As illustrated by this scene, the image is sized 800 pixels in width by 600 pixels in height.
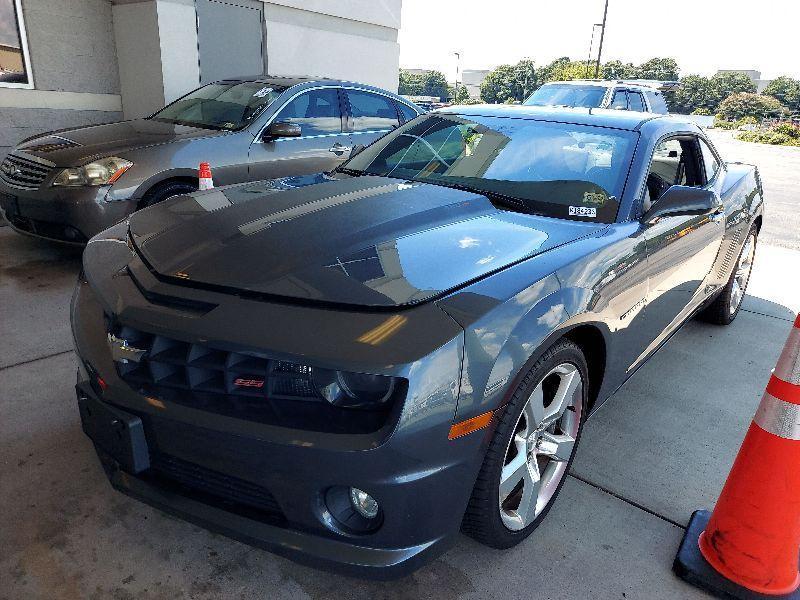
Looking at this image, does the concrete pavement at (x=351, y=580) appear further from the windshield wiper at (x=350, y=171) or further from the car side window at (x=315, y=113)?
the car side window at (x=315, y=113)

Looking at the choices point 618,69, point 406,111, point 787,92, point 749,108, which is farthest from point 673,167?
point 618,69

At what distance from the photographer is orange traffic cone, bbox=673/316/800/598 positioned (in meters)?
1.91

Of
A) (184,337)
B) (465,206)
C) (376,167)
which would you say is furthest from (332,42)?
(184,337)

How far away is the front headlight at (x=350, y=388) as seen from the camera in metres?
1.62

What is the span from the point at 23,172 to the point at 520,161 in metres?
3.96

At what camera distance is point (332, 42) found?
11.0 meters

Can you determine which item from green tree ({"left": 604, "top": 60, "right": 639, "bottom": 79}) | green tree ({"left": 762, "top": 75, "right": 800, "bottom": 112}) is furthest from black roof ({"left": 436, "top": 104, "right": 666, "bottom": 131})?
green tree ({"left": 604, "top": 60, "right": 639, "bottom": 79})

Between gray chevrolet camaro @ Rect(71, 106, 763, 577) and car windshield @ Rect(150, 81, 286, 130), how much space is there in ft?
9.73

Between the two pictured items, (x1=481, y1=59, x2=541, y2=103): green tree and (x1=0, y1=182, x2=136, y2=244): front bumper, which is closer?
(x1=0, y1=182, x2=136, y2=244): front bumper

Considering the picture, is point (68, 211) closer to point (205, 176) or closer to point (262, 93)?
point (205, 176)

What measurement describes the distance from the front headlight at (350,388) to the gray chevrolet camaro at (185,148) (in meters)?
2.25

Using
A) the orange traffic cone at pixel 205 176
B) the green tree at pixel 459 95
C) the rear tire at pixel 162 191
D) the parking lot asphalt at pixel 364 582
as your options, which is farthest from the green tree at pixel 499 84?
the parking lot asphalt at pixel 364 582

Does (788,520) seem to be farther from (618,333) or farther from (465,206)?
(465,206)

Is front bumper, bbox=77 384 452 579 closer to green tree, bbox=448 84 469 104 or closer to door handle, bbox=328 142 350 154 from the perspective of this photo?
door handle, bbox=328 142 350 154
